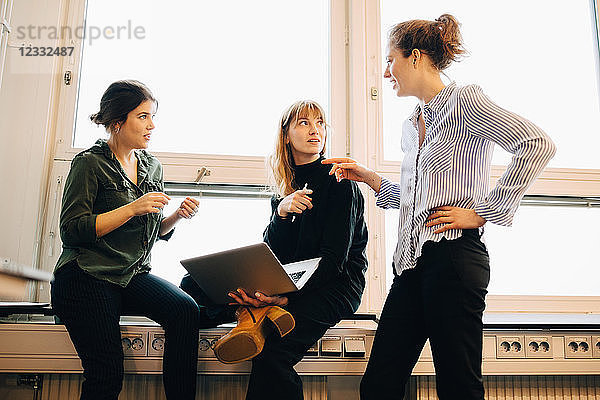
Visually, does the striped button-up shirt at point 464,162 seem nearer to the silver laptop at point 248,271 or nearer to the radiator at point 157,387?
the silver laptop at point 248,271

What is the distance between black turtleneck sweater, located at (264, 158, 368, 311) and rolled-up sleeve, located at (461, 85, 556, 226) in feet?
1.67

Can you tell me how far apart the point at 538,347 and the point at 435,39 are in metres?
1.11

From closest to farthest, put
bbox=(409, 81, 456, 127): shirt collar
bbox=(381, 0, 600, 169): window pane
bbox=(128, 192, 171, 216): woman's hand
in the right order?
1. bbox=(409, 81, 456, 127): shirt collar
2. bbox=(128, 192, 171, 216): woman's hand
3. bbox=(381, 0, 600, 169): window pane

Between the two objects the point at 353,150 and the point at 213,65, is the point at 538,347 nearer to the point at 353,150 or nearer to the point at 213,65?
the point at 353,150

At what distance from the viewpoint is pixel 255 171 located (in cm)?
227

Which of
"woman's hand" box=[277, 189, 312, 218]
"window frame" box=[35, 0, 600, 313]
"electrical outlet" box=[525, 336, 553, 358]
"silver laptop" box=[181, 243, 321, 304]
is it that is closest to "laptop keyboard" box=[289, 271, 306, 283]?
"silver laptop" box=[181, 243, 321, 304]

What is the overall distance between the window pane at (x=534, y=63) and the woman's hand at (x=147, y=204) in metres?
1.16

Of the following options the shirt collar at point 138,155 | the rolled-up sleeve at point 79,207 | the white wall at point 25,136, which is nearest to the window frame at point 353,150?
the white wall at point 25,136

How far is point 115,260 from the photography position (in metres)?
1.75

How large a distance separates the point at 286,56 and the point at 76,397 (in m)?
1.51

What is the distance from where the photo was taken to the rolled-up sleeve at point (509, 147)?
4.31 feet

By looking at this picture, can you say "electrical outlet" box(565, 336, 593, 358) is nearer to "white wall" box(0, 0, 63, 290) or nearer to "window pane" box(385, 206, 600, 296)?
"window pane" box(385, 206, 600, 296)

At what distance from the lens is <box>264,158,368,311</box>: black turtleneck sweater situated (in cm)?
177

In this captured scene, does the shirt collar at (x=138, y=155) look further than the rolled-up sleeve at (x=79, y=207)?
Yes
